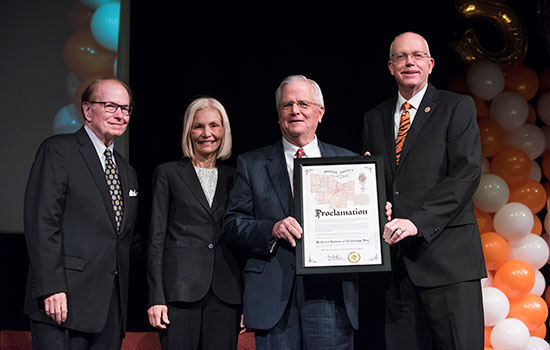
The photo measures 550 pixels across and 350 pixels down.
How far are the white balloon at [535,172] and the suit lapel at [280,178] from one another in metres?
2.33

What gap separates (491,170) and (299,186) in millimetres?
2152

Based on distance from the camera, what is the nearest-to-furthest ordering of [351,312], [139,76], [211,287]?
1. [351,312]
2. [211,287]
3. [139,76]

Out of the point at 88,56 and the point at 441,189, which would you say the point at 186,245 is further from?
the point at 88,56

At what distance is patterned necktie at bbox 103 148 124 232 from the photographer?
260cm

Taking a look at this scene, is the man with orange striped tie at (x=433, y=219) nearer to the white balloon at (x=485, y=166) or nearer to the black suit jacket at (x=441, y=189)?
the black suit jacket at (x=441, y=189)

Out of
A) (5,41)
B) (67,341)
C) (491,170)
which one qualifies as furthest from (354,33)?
(67,341)

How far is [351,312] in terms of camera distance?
2266 mm

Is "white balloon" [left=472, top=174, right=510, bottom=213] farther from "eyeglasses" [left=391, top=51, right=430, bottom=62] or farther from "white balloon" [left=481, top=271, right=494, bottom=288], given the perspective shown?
"eyeglasses" [left=391, top=51, right=430, bottom=62]

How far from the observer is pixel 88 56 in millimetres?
3379

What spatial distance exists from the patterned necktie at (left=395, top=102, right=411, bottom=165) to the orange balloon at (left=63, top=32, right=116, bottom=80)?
1.82 metres

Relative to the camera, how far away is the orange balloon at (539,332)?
383 centimetres

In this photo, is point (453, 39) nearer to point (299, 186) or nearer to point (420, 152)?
point (420, 152)

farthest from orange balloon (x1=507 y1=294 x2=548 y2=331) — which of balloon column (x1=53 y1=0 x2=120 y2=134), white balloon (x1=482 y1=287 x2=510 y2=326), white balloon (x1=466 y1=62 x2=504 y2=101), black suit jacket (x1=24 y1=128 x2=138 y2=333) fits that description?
balloon column (x1=53 y1=0 x2=120 y2=134)

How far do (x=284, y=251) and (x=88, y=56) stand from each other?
73.5 inches
